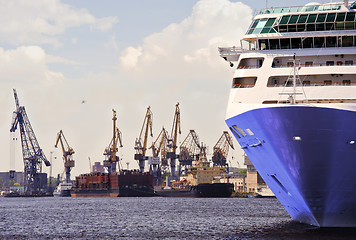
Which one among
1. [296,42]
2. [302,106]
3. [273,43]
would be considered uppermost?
[273,43]

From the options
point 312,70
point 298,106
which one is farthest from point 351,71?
point 298,106

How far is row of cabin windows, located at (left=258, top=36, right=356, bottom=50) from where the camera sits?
1657 inches

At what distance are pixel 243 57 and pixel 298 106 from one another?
899 centimetres

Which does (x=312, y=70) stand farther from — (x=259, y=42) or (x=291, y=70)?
(x=259, y=42)

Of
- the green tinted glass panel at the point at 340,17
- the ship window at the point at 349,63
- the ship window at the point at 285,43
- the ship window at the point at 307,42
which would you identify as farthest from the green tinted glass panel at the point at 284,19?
the ship window at the point at 349,63

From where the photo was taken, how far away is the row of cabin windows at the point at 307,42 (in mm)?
42094

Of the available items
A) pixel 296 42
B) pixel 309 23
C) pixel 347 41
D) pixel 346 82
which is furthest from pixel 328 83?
pixel 309 23

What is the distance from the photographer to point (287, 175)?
3938 cm

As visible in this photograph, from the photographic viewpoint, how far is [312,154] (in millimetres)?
37156

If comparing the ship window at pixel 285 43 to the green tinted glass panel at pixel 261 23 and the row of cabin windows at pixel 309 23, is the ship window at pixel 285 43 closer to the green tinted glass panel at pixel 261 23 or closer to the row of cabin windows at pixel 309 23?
the row of cabin windows at pixel 309 23

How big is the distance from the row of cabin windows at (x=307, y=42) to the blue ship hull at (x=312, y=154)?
6243mm

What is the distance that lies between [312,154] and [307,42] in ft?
30.9

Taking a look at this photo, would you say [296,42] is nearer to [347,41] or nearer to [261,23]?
[347,41]

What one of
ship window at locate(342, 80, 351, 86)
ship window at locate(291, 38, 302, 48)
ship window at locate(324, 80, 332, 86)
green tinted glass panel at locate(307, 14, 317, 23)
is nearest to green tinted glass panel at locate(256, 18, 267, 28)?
ship window at locate(291, 38, 302, 48)
